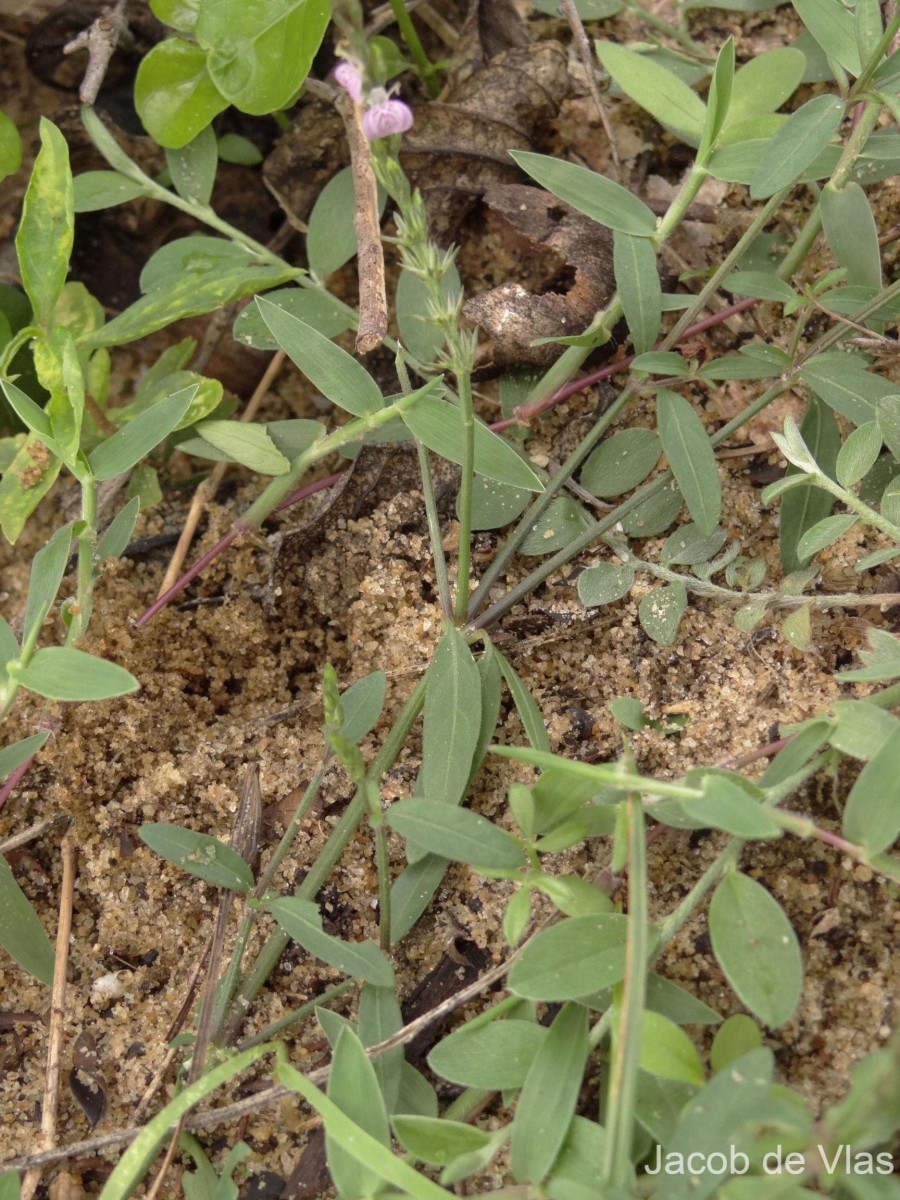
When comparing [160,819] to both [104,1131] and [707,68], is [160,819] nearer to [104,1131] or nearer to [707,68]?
[104,1131]

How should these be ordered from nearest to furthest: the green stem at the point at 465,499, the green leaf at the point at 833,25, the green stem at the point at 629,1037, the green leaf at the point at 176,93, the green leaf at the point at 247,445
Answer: the green stem at the point at 629,1037 < the green stem at the point at 465,499 < the green leaf at the point at 833,25 < the green leaf at the point at 247,445 < the green leaf at the point at 176,93

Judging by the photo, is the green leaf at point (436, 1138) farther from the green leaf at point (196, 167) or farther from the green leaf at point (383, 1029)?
the green leaf at point (196, 167)

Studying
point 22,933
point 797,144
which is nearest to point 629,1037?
point 22,933

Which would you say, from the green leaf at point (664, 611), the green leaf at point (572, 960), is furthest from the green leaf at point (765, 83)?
the green leaf at point (572, 960)

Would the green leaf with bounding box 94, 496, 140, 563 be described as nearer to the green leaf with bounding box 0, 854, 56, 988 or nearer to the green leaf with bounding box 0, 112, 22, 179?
the green leaf with bounding box 0, 854, 56, 988

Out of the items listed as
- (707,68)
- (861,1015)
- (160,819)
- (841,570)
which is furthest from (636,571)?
(707,68)

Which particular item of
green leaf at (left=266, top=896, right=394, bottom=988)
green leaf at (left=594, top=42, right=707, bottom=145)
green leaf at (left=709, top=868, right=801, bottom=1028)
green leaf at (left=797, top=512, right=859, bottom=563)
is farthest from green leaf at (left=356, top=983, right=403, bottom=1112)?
green leaf at (left=594, top=42, right=707, bottom=145)
